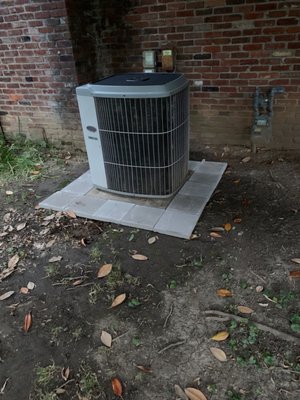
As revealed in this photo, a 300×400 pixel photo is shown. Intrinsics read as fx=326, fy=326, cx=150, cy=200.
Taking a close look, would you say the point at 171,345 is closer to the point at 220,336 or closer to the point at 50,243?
the point at 220,336

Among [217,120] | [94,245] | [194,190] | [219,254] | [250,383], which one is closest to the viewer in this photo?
[250,383]

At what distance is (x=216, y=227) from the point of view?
2594mm

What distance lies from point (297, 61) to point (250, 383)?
2918 mm

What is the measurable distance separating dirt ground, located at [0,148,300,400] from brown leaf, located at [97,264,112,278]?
3cm

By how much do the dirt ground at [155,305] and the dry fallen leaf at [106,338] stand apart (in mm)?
23

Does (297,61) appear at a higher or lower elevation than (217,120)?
higher

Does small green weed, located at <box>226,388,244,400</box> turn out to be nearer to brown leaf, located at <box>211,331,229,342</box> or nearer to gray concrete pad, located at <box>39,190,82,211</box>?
brown leaf, located at <box>211,331,229,342</box>

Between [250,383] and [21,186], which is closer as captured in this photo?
[250,383]

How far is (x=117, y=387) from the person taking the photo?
5.11 feet

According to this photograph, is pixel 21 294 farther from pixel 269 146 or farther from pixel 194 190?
pixel 269 146

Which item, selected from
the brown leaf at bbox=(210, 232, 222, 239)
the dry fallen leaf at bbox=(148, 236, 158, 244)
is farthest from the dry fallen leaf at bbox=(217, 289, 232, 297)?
the dry fallen leaf at bbox=(148, 236, 158, 244)

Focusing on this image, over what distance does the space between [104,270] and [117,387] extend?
828mm

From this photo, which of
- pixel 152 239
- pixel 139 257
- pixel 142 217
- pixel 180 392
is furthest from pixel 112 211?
pixel 180 392

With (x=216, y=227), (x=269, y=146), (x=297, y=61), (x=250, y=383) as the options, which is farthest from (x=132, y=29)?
(x=250, y=383)
